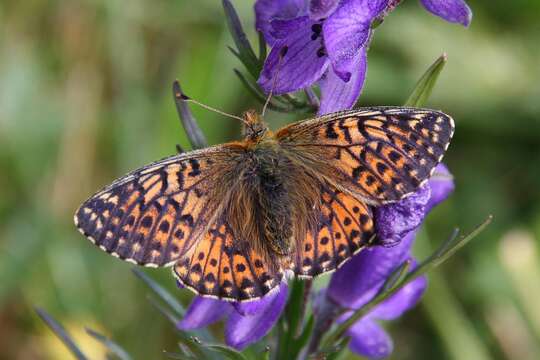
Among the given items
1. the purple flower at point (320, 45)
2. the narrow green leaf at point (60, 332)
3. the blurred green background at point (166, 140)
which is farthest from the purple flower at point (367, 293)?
the blurred green background at point (166, 140)

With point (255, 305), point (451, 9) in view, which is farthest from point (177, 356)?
point (451, 9)

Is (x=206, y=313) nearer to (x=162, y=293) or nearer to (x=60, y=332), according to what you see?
(x=162, y=293)

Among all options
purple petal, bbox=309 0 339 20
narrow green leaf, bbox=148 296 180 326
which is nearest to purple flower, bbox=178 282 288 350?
narrow green leaf, bbox=148 296 180 326

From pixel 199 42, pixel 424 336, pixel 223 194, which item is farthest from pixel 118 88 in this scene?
pixel 223 194

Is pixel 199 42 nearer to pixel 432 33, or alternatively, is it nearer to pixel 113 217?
pixel 432 33

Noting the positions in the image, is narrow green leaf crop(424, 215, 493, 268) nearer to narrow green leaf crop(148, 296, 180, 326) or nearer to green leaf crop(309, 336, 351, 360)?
green leaf crop(309, 336, 351, 360)

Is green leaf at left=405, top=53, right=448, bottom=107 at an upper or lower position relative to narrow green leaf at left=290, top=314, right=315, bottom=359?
upper
